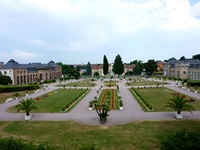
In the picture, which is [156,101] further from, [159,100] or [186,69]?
[186,69]

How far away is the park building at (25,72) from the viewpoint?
7871 cm

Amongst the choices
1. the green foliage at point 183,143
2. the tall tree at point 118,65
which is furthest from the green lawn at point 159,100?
the tall tree at point 118,65

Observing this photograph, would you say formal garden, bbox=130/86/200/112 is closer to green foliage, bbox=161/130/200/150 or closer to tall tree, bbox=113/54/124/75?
green foliage, bbox=161/130/200/150

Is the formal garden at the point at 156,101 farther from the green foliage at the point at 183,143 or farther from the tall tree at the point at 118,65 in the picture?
the tall tree at the point at 118,65

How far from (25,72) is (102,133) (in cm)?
7642

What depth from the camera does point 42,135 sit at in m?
18.8

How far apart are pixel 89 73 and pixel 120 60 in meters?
30.1

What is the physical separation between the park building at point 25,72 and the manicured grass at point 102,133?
201 ft

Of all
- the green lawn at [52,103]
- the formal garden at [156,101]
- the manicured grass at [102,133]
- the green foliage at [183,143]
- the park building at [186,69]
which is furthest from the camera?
the park building at [186,69]

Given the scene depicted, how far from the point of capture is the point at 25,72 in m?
87.1

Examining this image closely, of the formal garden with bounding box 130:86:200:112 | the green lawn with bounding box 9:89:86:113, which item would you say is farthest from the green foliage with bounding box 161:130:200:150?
the green lawn with bounding box 9:89:86:113

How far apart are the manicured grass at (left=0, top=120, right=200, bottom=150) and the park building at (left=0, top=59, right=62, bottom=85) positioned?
6113cm

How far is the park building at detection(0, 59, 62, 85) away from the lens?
7871cm

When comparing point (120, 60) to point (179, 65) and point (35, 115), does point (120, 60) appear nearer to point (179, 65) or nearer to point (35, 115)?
point (179, 65)
